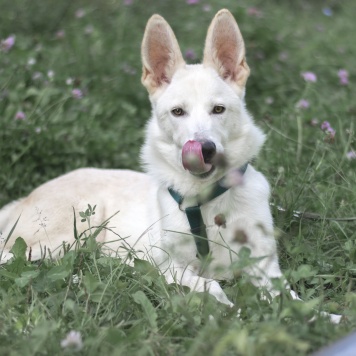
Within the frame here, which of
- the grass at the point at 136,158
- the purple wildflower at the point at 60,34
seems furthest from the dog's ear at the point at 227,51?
the purple wildflower at the point at 60,34

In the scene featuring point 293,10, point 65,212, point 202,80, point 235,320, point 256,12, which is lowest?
point 293,10

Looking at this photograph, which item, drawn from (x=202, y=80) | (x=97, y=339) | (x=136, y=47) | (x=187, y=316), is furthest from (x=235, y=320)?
(x=136, y=47)

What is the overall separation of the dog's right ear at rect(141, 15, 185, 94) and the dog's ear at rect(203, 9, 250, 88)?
0.57ft

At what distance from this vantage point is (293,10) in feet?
35.0

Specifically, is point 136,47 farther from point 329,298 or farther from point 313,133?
point 329,298

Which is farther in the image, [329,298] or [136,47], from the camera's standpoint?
[136,47]

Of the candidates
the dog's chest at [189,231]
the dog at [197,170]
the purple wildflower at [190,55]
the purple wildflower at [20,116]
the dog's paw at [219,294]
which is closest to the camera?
the dog's paw at [219,294]

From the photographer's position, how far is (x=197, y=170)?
3.53 metres

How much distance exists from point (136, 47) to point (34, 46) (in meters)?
0.97

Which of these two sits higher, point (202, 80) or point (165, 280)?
point (202, 80)

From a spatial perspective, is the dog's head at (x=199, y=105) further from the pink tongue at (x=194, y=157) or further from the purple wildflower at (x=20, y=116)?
the purple wildflower at (x=20, y=116)

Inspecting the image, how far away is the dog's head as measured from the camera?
361 cm

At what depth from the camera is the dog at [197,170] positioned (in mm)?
3592

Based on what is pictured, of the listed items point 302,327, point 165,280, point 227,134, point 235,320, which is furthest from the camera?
point 227,134
